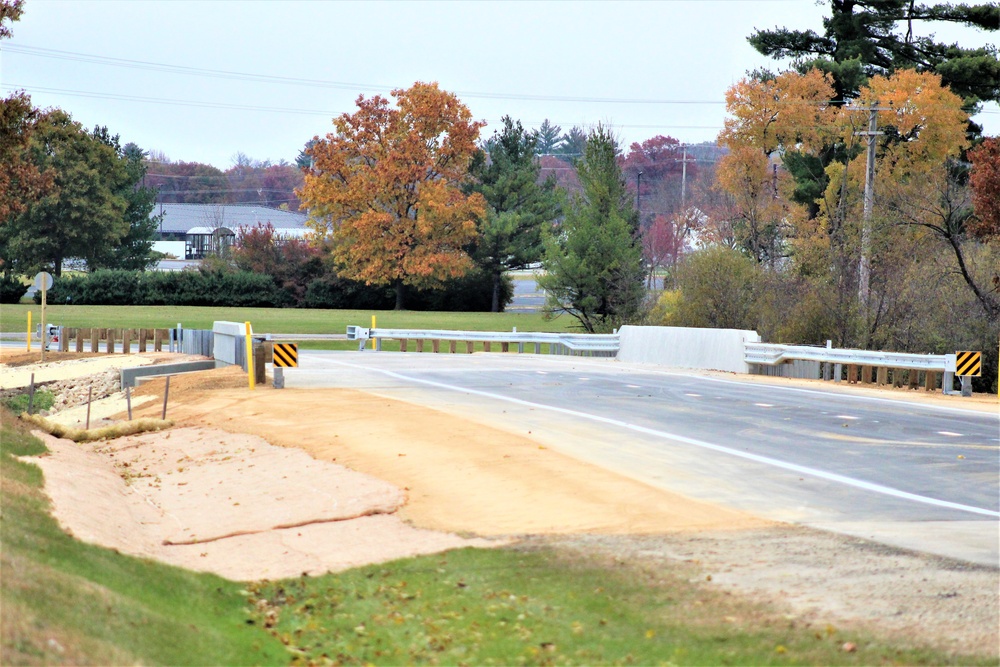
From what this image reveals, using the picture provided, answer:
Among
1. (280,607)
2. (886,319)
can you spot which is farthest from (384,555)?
(886,319)

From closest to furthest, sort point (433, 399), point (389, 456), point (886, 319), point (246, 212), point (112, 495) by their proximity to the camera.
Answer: point (112, 495) → point (389, 456) → point (433, 399) → point (886, 319) → point (246, 212)

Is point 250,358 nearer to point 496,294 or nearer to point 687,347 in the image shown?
point 687,347

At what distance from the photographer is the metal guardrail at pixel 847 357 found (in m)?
22.1

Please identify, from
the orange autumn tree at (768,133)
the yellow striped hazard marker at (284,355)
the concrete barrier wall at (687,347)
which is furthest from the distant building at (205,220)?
the yellow striped hazard marker at (284,355)

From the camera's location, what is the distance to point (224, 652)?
22.3 ft

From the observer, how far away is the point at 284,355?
70.3ft

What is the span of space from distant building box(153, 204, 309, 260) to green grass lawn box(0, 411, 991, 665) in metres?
99.6

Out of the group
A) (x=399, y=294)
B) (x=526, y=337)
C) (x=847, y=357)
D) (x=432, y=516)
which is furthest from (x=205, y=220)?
(x=432, y=516)

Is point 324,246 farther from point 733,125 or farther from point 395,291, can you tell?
point 733,125

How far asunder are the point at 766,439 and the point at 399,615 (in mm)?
8769

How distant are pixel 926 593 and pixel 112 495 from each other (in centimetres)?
875

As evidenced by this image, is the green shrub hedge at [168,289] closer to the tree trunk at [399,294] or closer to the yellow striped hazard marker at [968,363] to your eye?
the tree trunk at [399,294]

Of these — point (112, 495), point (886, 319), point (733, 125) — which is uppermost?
point (733, 125)

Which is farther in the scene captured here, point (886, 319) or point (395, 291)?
point (395, 291)
